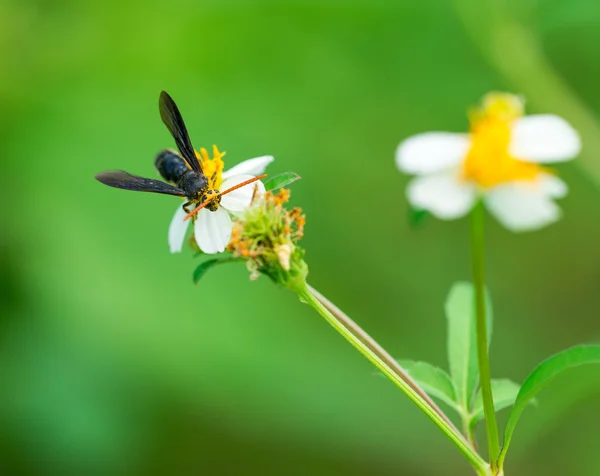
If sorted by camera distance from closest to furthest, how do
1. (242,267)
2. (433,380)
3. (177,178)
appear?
(433,380), (177,178), (242,267)

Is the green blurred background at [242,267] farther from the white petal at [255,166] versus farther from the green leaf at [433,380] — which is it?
the white petal at [255,166]

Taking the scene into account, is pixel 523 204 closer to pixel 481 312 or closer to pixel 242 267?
pixel 481 312

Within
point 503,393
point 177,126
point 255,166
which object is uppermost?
point 177,126

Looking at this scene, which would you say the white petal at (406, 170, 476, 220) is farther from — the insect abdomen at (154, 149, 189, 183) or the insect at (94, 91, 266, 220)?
the insect abdomen at (154, 149, 189, 183)

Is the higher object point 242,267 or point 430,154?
point 430,154

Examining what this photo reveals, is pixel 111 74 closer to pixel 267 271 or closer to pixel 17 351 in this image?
pixel 17 351

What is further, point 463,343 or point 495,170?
point 463,343

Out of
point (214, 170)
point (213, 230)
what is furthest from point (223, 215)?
point (214, 170)
